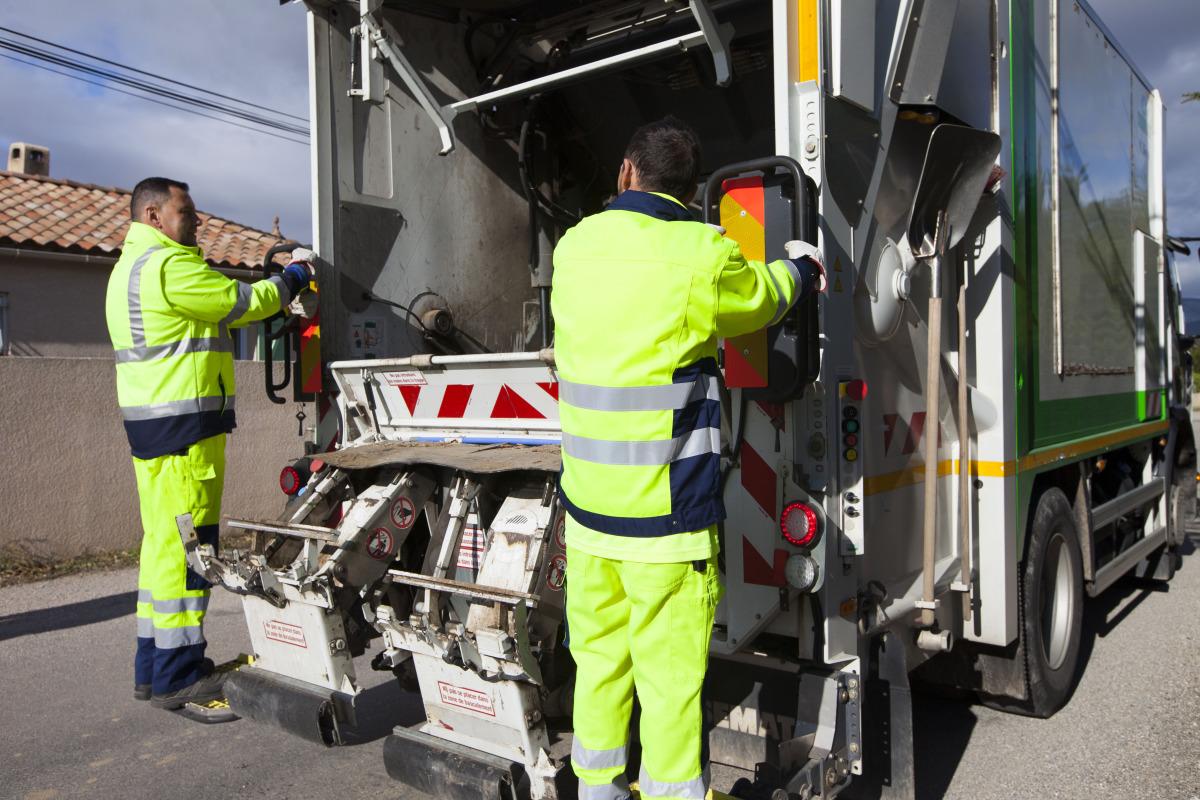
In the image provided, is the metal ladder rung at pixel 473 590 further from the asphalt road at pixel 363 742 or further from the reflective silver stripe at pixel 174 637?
the reflective silver stripe at pixel 174 637

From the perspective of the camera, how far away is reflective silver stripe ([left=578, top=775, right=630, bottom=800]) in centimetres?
232

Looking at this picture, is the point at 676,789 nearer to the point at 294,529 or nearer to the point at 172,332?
the point at 294,529

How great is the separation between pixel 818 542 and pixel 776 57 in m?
1.32

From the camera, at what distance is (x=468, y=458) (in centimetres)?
311

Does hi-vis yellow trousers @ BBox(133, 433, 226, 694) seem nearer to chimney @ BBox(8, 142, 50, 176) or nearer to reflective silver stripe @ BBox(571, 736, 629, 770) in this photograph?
reflective silver stripe @ BBox(571, 736, 629, 770)

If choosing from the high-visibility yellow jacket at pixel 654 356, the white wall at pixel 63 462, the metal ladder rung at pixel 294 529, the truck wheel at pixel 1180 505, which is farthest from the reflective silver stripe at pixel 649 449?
the white wall at pixel 63 462

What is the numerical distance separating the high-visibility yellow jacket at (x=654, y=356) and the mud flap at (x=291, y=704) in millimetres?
1249

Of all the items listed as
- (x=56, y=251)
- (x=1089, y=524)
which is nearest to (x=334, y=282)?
(x=1089, y=524)

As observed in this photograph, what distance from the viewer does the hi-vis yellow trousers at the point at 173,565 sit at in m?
3.57

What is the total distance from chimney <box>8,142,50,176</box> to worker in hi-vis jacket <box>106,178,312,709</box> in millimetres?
12398

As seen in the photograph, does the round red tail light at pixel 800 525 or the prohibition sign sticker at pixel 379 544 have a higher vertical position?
the round red tail light at pixel 800 525

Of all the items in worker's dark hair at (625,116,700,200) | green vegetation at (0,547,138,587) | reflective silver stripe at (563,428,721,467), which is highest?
worker's dark hair at (625,116,700,200)

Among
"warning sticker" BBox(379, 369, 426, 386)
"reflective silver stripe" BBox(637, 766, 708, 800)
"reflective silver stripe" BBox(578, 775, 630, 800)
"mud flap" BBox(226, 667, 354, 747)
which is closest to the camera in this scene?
"reflective silver stripe" BBox(637, 766, 708, 800)

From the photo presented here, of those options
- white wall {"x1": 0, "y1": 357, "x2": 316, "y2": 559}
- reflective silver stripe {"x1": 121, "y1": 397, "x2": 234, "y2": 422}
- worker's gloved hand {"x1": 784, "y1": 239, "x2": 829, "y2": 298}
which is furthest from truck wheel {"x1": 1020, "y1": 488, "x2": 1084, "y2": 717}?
white wall {"x1": 0, "y1": 357, "x2": 316, "y2": 559}
